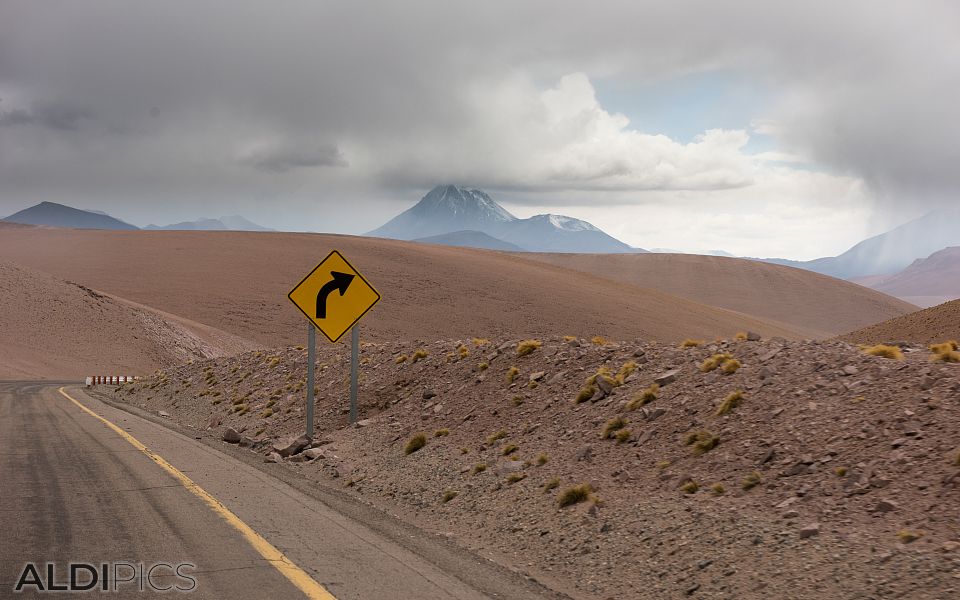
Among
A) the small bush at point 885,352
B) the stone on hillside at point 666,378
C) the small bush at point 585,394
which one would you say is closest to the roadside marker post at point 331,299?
the small bush at point 585,394

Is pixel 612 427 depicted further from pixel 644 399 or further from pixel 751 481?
pixel 751 481

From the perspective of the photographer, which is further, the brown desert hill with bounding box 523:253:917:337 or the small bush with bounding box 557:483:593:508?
the brown desert hill with bounding box 523:253:917:337

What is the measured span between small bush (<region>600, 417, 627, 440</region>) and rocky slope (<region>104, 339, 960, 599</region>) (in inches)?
1.4

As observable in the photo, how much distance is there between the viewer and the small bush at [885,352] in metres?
11.3

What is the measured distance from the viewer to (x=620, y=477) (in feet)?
33.8

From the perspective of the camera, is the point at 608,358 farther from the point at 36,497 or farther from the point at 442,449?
the point at 36,497

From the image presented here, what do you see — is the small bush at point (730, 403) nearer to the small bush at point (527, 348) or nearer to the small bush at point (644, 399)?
the small bush at point (644, 399)

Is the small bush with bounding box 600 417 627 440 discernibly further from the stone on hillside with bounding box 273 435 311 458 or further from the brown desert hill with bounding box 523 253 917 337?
the brown desert hill with bounding box 523 253 917 337

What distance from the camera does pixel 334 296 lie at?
1686cm

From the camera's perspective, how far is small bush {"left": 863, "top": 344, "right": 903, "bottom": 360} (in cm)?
1129

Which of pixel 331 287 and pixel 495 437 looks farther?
pixel 331 287

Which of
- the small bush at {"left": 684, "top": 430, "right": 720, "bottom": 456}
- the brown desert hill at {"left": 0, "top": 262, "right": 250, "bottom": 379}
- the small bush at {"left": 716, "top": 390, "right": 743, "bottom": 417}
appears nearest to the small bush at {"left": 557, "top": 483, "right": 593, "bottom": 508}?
the small bush at {"left": 684, "top": 430, "right": 720, "bottom": 456}

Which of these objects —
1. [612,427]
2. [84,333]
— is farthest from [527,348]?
[84,333]

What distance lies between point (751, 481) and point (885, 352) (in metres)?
4.10
